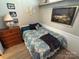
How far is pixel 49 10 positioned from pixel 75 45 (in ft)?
5.57

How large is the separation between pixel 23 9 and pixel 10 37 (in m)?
1.39

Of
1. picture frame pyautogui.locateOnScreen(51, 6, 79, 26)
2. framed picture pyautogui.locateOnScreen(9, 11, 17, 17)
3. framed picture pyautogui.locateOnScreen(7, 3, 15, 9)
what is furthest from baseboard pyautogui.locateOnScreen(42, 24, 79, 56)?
framed picture pyautogui.locateOnScreen(7, 3, 15, 9)

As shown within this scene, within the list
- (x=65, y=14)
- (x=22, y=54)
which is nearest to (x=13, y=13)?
(x=22, y=54)

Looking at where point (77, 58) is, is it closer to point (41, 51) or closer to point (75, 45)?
A: point (75, 45)

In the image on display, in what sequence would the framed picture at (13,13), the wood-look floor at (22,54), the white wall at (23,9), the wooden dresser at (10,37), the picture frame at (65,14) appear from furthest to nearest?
1. the framed picture at (13,13)
2. the white wall at (23,9)
3. the wooden dresser at (10,37)
4. the wood-look floor at (22,54)
5. the picture frame at (65,14)

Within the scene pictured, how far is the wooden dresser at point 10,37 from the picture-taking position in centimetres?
241

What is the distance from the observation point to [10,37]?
99.9 inches

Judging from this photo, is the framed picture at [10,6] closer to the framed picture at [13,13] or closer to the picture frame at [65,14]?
the framed picture at [13,13]

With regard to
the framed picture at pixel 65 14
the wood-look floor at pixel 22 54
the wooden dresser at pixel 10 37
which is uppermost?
the framed picture at pixel 65 14

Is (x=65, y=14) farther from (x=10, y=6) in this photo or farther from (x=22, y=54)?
(x=10, y=6)

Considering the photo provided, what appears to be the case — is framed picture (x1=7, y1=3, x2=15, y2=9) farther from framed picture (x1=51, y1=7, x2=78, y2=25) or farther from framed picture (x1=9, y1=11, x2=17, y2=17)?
framed picture (x1=51, y1=7, x2=78, y2=25)

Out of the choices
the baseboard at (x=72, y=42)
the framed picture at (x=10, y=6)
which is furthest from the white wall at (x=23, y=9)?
the baseboard at (x=72, y=42)

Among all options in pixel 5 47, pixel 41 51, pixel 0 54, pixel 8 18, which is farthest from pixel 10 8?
pixel 41 51

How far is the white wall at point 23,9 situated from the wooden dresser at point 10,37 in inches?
24.7
